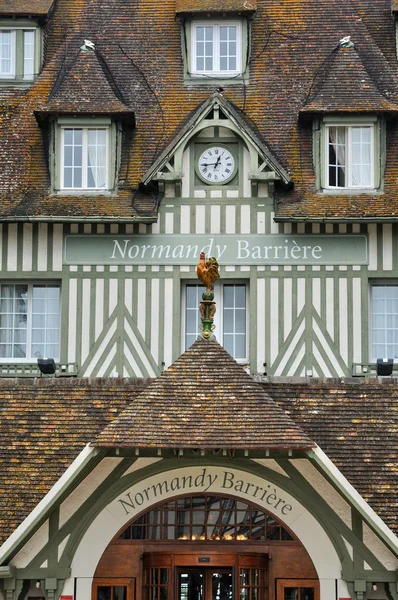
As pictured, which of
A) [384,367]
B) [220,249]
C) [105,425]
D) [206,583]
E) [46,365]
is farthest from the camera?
[220,249]

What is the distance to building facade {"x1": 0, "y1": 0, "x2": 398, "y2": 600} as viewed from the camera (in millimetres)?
25109

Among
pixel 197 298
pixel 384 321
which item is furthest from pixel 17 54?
pixel 384 321

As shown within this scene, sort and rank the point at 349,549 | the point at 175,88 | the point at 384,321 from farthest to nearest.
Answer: the point at 175,88 → the point at 384,321 → the point at 349,549

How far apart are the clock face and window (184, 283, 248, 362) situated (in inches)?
84.4

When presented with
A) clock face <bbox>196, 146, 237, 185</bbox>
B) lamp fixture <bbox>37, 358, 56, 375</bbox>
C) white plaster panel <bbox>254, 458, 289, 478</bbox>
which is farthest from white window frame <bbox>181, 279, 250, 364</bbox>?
white plaster panel <bbox>254, 458, 289, 478</bbox>

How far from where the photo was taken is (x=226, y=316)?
32.0 m

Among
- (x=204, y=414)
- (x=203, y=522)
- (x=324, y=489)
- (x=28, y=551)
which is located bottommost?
(x=28, y=551)

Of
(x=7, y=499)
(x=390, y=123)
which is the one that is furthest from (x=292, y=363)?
(x=7, y=499)

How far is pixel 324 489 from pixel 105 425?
419cm

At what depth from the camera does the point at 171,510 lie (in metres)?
25.7

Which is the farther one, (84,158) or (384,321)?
(84,158)

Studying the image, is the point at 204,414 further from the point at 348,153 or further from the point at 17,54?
the point at 17,54

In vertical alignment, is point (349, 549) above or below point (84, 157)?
below

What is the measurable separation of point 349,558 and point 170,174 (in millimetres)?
9933
